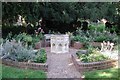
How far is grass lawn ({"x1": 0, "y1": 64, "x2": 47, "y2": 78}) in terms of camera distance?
6.21m

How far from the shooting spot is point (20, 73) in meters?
6.43

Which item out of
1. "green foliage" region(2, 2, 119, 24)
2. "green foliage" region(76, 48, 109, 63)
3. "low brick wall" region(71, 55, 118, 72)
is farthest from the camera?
"green foliage" region(2, 2, 119, 24)

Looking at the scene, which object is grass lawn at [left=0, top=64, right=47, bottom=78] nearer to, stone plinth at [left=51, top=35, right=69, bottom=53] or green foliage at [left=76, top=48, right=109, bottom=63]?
green foliage at [left=76, top=48, right=109, bottom=63]

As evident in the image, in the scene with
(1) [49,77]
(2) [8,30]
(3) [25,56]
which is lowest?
(1) [49,77]

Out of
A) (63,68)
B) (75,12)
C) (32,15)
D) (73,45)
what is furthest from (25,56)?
(75,12)

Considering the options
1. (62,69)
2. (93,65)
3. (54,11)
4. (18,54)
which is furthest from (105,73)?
(54,11)

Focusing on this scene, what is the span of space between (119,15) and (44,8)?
16.9 feet

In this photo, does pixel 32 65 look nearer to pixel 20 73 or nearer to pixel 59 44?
pixel 20 73

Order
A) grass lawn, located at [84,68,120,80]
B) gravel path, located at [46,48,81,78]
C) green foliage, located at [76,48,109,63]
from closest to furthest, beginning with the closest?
grass lawn, located at [84,68,120,80] < gravel path, located at [46,48,81,78] < green foliage, located at [76,48,109,63]

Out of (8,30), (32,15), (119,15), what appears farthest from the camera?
(119,15)

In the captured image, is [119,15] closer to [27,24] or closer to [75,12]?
[75,12]

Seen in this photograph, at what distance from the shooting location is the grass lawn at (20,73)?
6209 mm

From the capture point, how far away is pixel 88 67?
6934 millimetres

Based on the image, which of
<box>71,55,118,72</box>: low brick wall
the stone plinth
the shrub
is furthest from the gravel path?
the stone plinth
